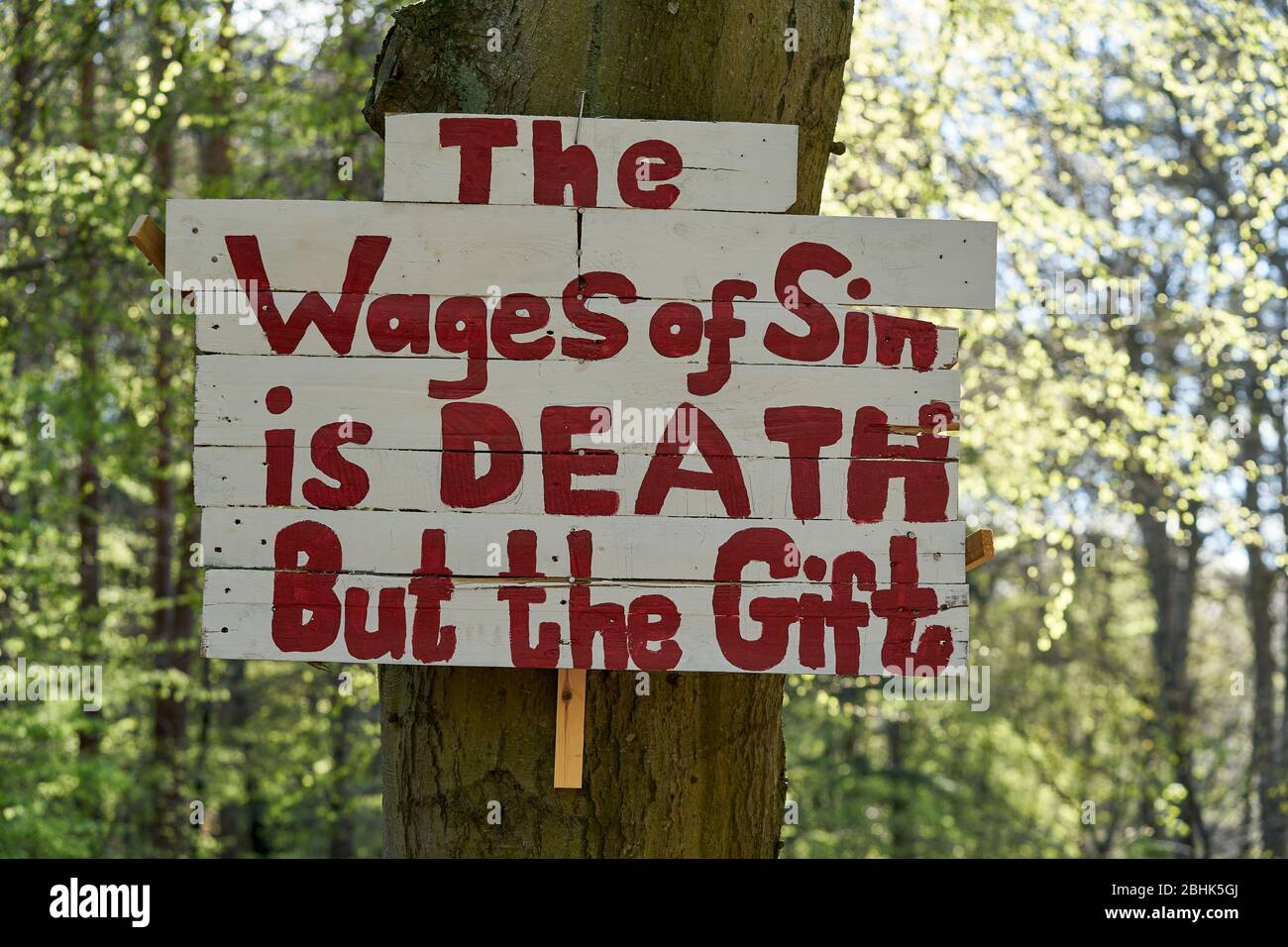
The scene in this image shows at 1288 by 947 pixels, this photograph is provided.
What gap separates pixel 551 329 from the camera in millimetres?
2938

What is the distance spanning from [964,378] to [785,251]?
4.74 metres

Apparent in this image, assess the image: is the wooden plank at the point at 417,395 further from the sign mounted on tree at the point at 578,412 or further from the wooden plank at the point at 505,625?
the wooden plank at the point at 505,625

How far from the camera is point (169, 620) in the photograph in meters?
11.6

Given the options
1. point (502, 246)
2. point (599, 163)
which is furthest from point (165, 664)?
point (599, 163)

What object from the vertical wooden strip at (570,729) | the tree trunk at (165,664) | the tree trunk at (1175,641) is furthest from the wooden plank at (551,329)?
the tree trunk at (1175,641)

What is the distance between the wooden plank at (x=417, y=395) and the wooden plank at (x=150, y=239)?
0.33m

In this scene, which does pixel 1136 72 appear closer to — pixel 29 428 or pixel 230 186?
pixel 230 186

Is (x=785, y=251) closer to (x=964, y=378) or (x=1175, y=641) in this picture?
(x=964, y=378)

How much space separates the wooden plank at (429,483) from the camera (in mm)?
2904

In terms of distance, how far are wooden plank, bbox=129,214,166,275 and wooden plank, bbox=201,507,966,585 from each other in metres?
0.67

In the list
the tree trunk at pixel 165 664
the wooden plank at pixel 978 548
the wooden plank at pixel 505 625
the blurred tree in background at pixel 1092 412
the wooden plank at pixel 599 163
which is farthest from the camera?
the tree trunk at pixel 165 664

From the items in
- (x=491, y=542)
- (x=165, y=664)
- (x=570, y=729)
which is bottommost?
(x=165, y=664)

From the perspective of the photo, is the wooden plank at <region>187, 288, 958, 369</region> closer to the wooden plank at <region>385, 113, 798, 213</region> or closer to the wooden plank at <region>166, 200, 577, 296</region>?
the wooden plank at <region>166, 200, 577, 296</region>
